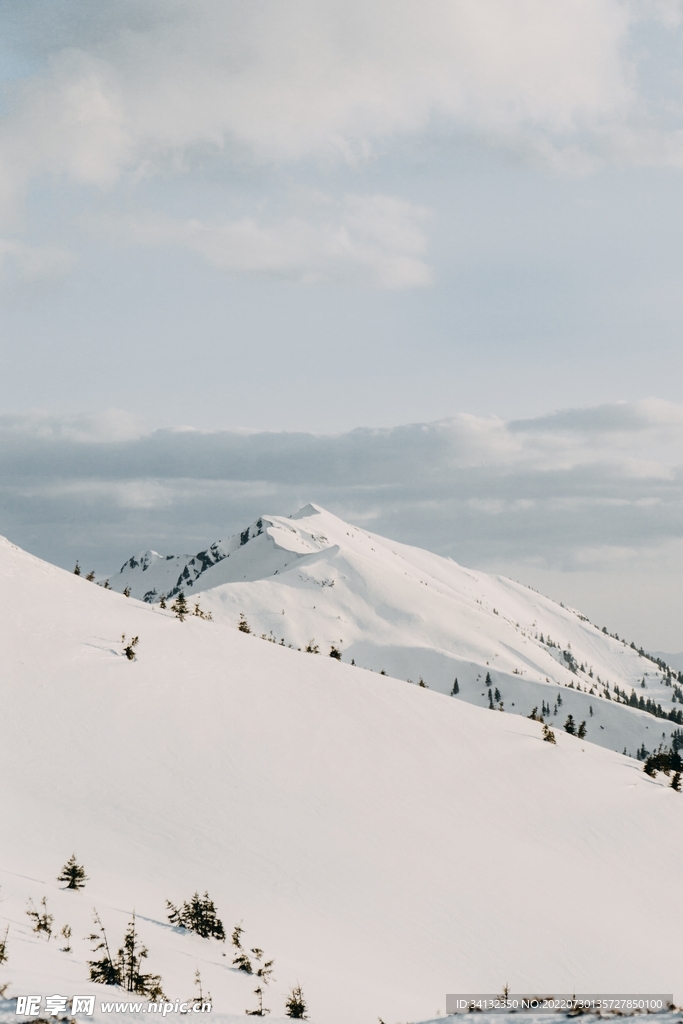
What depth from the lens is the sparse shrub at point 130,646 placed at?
30469 millimetres

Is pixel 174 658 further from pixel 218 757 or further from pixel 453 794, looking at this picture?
pixel 453 794

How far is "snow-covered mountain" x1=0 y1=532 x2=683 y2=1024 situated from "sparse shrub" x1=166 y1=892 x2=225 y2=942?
37 centimetres

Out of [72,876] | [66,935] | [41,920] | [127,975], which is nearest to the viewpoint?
[127,975]

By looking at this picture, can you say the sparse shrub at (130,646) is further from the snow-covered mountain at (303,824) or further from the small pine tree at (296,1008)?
the small pine tree at (296,1008)

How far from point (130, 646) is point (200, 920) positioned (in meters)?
15.8

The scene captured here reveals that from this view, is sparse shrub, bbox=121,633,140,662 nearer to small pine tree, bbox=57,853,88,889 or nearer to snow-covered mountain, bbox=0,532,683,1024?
snow-covered mountain, bbox=0,532,683,1024

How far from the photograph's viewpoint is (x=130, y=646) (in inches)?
1214

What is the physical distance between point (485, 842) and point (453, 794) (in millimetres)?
2875

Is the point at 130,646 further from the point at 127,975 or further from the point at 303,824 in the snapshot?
the point at 127,975

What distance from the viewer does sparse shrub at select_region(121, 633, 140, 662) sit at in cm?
3047

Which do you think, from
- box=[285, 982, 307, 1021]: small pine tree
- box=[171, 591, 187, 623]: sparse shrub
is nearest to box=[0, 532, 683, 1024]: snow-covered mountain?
box=[171, 591, 187, 623]: sparse shrub

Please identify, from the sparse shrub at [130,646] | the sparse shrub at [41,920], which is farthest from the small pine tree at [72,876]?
the sparse shrub at [130,646]

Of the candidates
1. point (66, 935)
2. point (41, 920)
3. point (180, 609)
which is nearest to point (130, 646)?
point (180, 609)

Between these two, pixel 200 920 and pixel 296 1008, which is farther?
pixel 200 920
